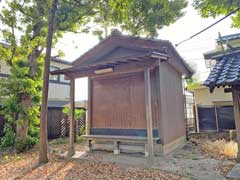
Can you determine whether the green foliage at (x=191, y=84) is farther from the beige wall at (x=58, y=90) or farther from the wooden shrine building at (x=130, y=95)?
the beige wall at (x=58, y=90)

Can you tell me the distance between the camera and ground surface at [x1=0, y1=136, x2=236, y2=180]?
4515 mm

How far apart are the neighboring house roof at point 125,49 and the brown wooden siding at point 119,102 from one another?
93 centimetres

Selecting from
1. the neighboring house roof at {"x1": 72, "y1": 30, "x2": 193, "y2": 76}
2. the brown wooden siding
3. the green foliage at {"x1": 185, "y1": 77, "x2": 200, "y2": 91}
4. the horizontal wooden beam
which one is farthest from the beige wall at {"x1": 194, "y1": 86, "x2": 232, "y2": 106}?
the horizontal wooden beam

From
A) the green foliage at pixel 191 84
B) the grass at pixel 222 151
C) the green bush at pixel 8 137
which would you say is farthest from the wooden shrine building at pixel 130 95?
the green foliage at pixel 191 84

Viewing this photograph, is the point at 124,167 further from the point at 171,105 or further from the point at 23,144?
the point at 23,144

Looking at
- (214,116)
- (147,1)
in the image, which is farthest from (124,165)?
(147,1)

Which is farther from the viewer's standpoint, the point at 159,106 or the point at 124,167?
the point at 159,106

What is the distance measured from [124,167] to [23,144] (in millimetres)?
4748

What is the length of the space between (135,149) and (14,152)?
196 inches

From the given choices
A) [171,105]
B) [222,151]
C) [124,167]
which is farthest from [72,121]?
[222,151]

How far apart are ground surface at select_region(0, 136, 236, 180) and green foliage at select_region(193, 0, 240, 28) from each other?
373 cm

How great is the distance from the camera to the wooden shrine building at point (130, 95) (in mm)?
6328

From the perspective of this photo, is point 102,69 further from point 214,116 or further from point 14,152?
point 214,116

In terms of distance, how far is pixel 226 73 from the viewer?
4.50 meters
